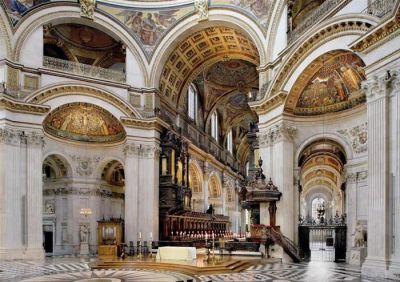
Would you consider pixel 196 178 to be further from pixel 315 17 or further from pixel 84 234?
pixel 315 17

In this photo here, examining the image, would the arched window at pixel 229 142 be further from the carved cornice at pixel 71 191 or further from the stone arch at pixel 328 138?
the stone arch at pixel 328 138

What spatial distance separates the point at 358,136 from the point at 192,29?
38.5 feet

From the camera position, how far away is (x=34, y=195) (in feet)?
70.5

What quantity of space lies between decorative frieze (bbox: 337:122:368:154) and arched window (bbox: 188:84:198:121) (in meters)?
17.1

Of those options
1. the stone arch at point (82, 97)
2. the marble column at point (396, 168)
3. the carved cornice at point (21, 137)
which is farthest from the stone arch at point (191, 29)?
the marble column at point (396, 168)

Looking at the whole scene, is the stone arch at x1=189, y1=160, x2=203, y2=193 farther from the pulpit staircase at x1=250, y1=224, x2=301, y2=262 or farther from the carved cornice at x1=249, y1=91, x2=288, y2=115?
the pulpit staircase at x1=250, y1=224, x2=301, y2=262

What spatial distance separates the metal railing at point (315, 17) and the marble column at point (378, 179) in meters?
4.50

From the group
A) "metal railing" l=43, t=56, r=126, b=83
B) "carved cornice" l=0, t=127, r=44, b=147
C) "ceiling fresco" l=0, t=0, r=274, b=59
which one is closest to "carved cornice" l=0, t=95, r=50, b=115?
"carved cornice" l=0, t=127, r=44, b=147

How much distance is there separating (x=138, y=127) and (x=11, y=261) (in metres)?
9.60

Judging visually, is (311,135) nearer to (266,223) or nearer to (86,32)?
(266,223)

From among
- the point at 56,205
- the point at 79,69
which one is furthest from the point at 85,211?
the point at 79,69

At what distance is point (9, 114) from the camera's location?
20922 millimetres

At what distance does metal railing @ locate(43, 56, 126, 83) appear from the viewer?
23.3 meters

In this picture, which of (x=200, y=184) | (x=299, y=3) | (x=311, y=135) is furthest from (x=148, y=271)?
(x=200, y=184)
